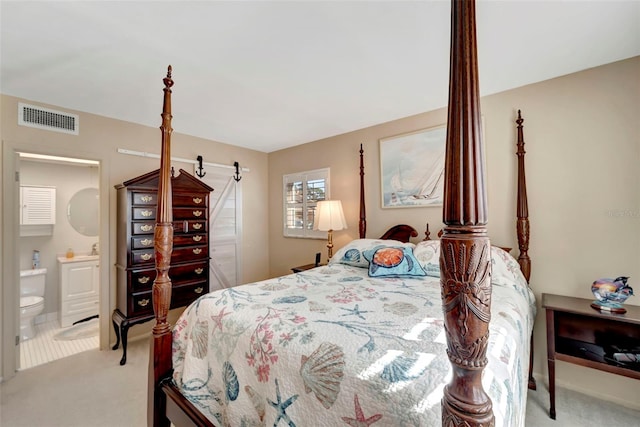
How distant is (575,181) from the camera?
6.84 feet

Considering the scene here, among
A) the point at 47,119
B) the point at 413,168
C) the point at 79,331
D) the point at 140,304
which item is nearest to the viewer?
the point at 47,119

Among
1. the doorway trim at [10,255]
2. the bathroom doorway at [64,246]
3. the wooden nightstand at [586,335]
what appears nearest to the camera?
the wooden nightstand at [586,335]

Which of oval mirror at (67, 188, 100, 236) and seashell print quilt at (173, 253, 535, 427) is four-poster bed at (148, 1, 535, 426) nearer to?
seashell print quilt at (173, 253, 535, 427)

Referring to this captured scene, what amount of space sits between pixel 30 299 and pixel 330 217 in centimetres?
363

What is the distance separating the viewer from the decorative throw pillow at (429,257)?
6.97 feet

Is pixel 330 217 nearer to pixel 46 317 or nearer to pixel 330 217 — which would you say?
pixel 330 217

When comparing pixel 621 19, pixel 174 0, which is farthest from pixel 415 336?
pixel 621 19

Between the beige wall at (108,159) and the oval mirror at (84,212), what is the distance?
166 centimetres

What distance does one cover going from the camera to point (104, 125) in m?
2.87

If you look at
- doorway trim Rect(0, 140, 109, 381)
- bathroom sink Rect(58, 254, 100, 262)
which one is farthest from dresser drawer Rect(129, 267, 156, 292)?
bathroom sink Rect(58, 254, 100, 262)

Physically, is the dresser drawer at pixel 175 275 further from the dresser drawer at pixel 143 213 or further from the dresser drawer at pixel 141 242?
the dresser drawer at pixel 143 213

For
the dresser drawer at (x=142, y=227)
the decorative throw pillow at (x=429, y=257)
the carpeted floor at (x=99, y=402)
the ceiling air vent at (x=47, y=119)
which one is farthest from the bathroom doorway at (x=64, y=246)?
the decorative throw pillow at (x=429, y=257)

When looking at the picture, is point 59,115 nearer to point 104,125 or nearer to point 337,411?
point 104,125

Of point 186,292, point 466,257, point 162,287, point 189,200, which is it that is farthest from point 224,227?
point 466,257
